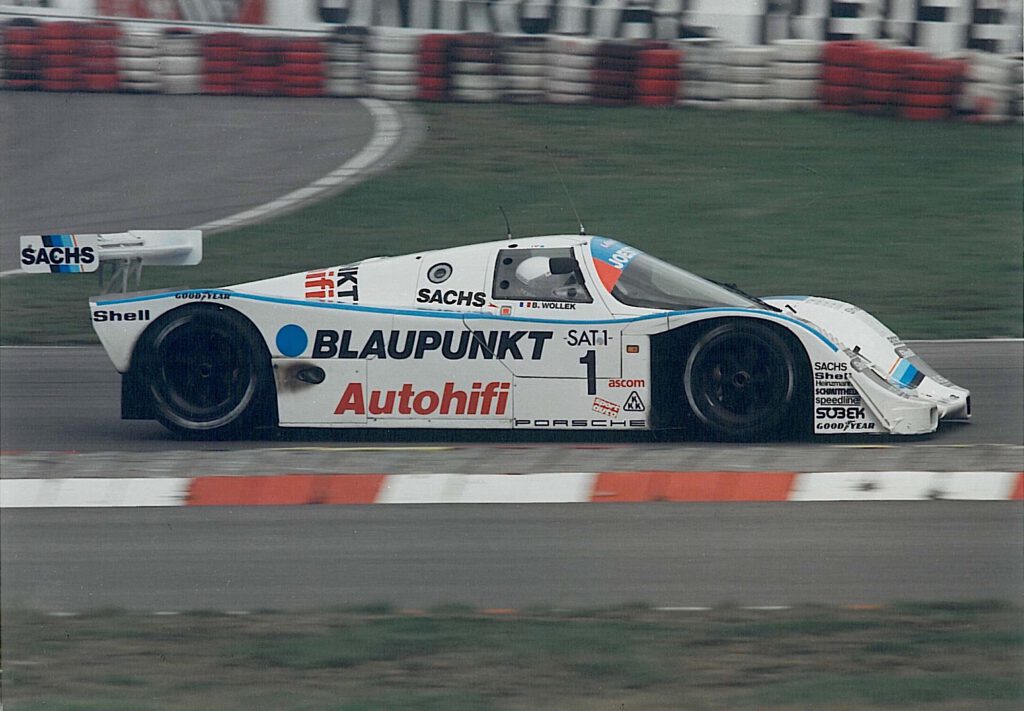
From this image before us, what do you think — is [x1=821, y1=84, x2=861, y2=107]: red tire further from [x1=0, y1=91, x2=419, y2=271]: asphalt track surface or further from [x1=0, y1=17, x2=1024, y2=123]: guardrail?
[x1=0, y1=91, x2=419, y2=271]: asphalt track surface

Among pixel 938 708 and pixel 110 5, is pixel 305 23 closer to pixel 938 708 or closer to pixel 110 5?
pixel 110 5

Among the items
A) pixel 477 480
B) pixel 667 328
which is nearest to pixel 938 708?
pixel 477 480

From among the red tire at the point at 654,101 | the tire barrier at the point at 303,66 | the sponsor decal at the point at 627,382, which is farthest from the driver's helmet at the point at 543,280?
the tire barrier at the point at 303,66

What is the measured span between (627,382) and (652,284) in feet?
1.76

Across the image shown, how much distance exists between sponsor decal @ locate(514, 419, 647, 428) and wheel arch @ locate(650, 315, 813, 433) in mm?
98

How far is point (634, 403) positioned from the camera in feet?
20.5

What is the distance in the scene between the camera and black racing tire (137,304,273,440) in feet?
21.2

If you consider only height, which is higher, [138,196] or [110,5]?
[110,5]

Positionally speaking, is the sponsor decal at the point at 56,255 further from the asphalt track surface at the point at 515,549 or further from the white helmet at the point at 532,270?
the white helmet at the point at 532,270

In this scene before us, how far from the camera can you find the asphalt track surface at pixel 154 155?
1177 centimetres

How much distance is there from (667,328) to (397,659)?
295 centimetres

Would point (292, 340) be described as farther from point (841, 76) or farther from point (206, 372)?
point (841, 76)

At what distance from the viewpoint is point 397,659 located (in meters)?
3.67

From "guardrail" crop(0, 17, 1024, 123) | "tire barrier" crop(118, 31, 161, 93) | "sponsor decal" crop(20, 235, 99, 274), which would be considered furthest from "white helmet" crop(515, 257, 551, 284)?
"tire barrier" crop(118, 31, 161, 93)
